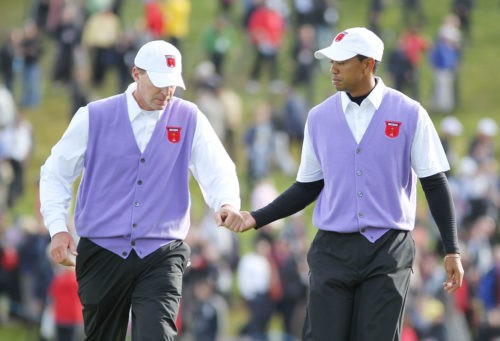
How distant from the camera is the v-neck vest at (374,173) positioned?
297 inches

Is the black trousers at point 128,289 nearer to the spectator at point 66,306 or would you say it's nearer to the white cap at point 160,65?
the white cap at point 160,65

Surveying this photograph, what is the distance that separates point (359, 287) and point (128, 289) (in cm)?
136

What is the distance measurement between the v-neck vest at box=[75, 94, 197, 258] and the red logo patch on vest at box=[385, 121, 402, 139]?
3.92 ft

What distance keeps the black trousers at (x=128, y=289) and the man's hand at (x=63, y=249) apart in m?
0.20

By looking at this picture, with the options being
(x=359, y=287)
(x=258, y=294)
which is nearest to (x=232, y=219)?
(x=359, y=287)

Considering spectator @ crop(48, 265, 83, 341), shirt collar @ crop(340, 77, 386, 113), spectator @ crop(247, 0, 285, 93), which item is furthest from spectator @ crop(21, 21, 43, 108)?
shirt collar @ crop(340, 77, 386, 113)

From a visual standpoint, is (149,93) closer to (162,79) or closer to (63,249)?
(162,79)

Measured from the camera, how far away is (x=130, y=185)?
7.87 m

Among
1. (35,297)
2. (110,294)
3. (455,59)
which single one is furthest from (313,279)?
(455,59)

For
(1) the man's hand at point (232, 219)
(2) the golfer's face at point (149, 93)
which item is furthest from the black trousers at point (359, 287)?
(2) the golfer's face at point (149, 93)

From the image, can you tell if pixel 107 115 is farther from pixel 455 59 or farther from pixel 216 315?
pixel 455 59

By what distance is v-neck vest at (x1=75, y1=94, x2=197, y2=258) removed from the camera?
7.86m

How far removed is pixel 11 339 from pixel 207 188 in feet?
39.6

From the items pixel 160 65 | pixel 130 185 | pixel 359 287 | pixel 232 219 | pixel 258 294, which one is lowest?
pixel 258 294
